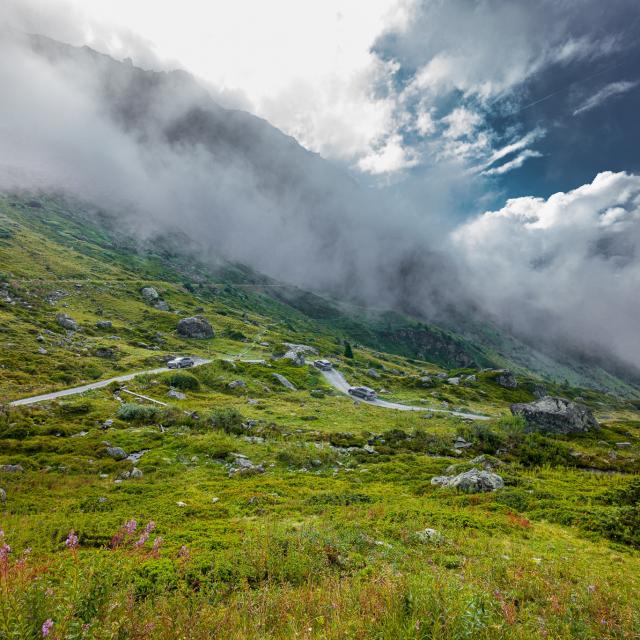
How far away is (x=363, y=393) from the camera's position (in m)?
75.2

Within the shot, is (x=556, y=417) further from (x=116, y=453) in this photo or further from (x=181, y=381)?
(x=181, y=381)

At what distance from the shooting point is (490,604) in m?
7.33

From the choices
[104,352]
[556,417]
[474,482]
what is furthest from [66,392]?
[556,417]

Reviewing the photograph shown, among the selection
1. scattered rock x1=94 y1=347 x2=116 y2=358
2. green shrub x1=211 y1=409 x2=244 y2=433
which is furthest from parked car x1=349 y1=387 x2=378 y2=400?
scattered rock x1=94 y1=347 x2=116 y2=358

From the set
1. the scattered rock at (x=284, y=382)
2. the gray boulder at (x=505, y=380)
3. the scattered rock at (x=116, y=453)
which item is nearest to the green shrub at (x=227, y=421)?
the scattered rock at (x=116, y=453)

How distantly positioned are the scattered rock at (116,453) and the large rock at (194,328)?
84.4 metres

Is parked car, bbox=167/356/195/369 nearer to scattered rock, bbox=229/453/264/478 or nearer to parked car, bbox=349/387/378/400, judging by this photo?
parked car, bbox=349/387/378/400

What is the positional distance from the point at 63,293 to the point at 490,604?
422ft

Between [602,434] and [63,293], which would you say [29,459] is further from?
[63,293]

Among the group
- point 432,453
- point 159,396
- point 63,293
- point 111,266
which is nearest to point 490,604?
point 432,453

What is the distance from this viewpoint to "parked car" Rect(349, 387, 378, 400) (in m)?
74.1

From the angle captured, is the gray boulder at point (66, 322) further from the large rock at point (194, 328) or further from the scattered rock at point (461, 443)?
the scattered rock at point (461, 443)

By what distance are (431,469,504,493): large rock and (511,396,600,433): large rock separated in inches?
996

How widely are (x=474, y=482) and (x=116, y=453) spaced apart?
25345 millimetres
